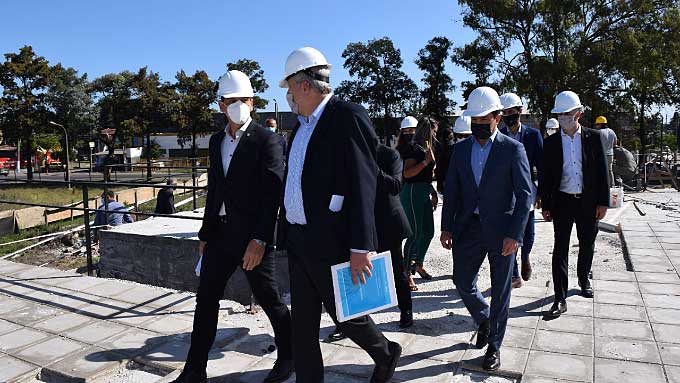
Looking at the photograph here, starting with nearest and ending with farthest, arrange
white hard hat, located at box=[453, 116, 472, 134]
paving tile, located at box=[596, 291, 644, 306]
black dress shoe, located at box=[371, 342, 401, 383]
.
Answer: black dress shoe, located at box=[371, 342, 401, 383] < paving tile, located at box=[596, 291, 644, 306] < white hard hat, located at box=[453, 116, 472, 134]

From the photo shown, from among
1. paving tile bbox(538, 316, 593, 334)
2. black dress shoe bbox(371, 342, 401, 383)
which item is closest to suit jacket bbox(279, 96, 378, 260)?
black dress shoe bbox(371, 342, 401, 383)

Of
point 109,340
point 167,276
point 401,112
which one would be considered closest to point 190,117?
point 401,112

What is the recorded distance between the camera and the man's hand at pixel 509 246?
10.8 ft

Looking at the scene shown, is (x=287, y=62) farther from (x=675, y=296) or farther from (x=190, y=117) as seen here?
(x=190, y=117)

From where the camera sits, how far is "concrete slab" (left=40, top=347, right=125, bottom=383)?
339 cm

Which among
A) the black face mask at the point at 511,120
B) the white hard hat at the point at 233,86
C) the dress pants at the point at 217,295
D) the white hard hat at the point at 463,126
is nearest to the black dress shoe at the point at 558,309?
the black face mask at the point at 511,120

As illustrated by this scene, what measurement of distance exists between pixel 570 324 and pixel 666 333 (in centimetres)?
63

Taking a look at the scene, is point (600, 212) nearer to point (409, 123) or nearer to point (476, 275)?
point (476, 275)

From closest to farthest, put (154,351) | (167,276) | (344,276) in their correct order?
(344,276) < (154,351) < (167,276)

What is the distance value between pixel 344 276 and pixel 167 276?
459 centimetres

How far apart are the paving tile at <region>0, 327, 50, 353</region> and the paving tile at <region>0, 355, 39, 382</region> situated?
197 mm

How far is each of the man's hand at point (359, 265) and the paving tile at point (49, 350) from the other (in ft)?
7.90

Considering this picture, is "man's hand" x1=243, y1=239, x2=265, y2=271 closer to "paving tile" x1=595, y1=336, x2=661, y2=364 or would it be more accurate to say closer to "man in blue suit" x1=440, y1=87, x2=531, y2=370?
"man in blue suit" x1=440, y1=87, x2=531, y2=370

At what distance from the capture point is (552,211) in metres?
4.62
